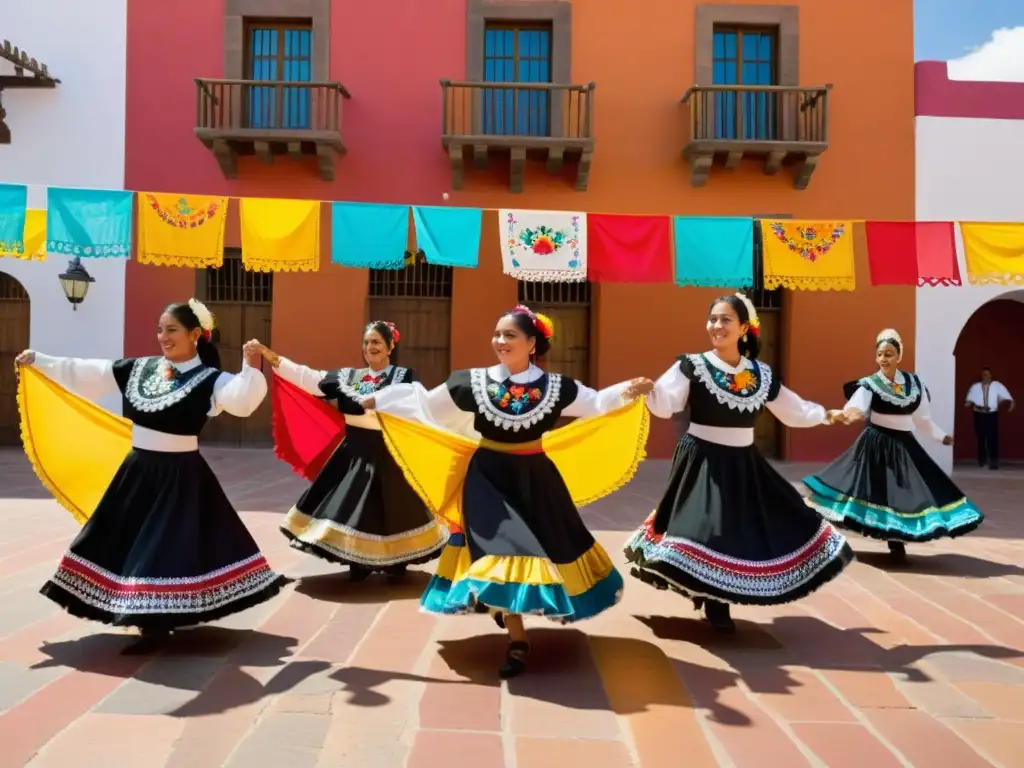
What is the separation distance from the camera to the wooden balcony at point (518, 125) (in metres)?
10.9

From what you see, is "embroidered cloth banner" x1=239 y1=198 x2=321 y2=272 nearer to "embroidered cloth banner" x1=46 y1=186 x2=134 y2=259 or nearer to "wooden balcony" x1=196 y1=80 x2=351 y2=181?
"embroidered cloth banner" x1=46 y1=186 x2=134 y2=259

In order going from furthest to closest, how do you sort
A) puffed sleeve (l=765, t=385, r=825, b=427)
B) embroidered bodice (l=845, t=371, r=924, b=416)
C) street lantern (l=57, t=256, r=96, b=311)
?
street lantern (l=57, t=256, r=96, b=311) < embroidered bodice (l=845, t=371, r=924, b=416) < puffed sleeve (l=765, t=385, r=825, b=427)

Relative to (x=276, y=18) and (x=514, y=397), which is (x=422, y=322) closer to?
(x=276, y=18)

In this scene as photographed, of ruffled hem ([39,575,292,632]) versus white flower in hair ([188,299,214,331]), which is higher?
white flower in hair ([188,299,214,331])

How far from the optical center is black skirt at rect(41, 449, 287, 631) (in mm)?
3529

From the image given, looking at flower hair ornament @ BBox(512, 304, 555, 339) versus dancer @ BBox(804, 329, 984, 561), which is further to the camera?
dancer @ BBox(804, 329, 984, 561)

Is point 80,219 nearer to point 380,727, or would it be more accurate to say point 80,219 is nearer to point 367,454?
point 367,454

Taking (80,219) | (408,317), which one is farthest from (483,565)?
(408,317)

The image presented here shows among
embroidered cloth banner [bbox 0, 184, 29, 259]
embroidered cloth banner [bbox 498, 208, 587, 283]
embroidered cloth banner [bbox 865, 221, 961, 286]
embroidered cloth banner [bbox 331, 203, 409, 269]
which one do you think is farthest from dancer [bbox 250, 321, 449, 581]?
embroidered cloth banner [bbox 865, 221, 961, 286]

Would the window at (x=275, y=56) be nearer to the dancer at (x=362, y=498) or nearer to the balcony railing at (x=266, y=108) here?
the balcony railing at (x=266, y=108)

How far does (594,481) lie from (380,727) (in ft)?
5.91

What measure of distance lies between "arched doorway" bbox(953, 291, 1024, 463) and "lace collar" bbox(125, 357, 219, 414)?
12.7 meters

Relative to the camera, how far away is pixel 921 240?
25.8 ft

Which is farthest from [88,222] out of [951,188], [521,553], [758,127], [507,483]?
[951,188]
